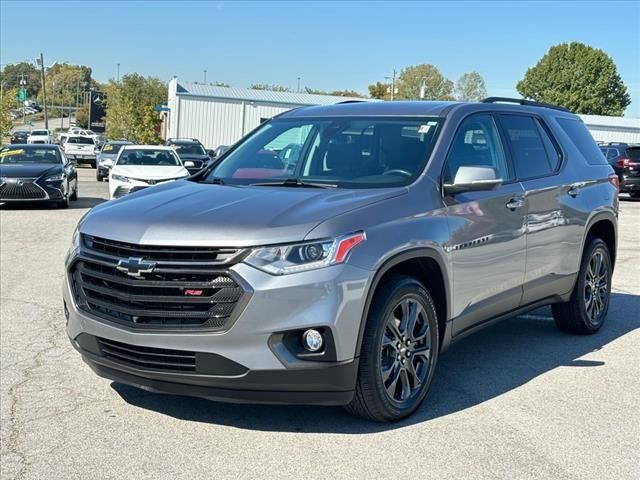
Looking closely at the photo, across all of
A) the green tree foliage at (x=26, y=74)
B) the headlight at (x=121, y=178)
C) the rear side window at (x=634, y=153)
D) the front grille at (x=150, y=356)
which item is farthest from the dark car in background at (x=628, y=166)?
the green tree foliage at (x=26, y=74)

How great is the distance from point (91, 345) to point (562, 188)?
3.81m

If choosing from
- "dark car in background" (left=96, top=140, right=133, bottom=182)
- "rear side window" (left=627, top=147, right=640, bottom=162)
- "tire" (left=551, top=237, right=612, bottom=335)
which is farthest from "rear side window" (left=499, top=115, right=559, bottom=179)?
"dark car in background" (left=96, top=140, right=133, bottom=182)

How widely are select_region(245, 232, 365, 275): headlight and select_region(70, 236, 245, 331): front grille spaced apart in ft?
0.46

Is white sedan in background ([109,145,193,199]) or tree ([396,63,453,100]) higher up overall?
tree ([396,63,453,100])

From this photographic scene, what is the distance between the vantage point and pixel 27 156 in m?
18.4

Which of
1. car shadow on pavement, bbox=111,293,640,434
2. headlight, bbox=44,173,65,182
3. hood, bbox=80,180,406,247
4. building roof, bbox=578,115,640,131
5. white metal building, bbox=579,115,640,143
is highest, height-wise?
building roof, bbox=578,115,640,131

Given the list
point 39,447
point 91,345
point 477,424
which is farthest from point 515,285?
point 39,447

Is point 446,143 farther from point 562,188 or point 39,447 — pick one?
point 39,447

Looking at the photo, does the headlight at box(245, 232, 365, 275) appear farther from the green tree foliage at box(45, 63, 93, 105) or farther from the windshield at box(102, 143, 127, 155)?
the green tree foliage at box(45, 63, 93, 105)

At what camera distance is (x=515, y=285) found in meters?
5.52

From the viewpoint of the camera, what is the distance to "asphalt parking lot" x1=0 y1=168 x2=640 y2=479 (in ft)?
12.7

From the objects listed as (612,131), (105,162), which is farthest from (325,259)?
(612,131)

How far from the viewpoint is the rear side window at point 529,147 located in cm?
578

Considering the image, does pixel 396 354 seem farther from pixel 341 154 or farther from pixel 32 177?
pixel 32 177
